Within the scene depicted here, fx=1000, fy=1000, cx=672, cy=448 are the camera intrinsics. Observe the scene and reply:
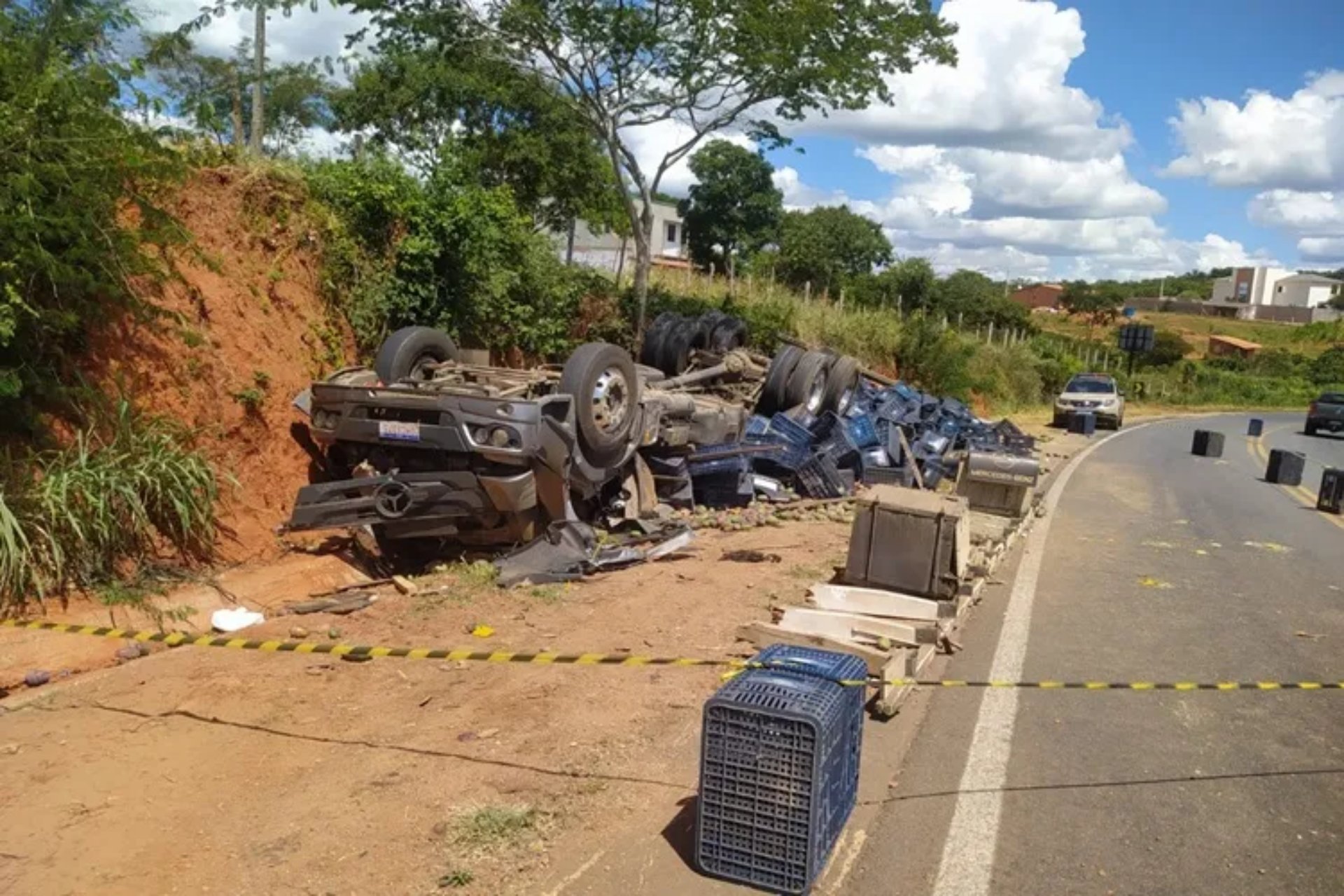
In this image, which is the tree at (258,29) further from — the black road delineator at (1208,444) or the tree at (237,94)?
the black road delineator at (1208,444)

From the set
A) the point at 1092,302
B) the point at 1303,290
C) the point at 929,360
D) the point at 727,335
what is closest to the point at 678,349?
the point at 727,335

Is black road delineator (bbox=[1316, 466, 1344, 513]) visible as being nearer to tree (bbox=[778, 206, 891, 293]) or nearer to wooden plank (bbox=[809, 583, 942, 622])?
wooden plank (bbox=[809, 583, 942, 622])

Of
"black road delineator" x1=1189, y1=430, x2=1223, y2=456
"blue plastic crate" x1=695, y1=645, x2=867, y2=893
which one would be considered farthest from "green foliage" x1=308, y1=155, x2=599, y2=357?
"black road delineator" x1=1189, y1=430, x2=1223, y2=456

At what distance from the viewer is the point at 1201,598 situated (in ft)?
27.9

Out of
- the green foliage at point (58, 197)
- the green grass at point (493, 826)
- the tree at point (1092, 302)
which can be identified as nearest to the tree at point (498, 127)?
the green foliage at point (58, 197)

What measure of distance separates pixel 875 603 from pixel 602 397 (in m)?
3.04

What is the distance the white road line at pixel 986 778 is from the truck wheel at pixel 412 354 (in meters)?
5.47

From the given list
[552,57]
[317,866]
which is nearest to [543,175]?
[552,57]

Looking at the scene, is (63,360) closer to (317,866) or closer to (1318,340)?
(317,866)

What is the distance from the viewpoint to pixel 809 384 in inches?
555

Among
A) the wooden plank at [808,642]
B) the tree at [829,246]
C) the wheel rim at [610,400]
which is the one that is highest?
the tree at [829,246]

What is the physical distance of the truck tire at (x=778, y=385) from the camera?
14148 millimetres

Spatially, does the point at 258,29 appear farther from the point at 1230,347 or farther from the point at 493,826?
the point at 1230,347

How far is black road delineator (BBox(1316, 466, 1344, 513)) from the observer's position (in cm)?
1451
